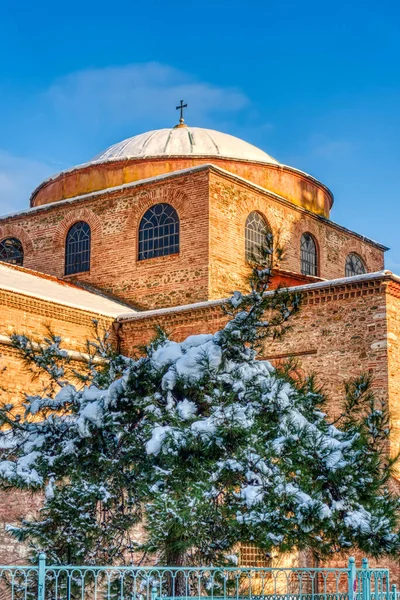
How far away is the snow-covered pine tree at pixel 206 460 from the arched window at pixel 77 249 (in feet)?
36.9

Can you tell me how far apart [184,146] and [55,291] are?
5.28m

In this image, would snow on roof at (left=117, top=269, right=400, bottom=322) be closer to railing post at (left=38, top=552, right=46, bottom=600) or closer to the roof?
the roof

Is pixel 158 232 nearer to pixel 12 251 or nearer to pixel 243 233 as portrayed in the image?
pixel 243 233

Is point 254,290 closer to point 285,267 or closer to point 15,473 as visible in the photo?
point 15,473

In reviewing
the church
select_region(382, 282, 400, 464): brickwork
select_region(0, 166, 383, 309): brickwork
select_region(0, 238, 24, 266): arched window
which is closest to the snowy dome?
the church

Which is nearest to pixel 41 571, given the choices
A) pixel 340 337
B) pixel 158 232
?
pixel 340 337

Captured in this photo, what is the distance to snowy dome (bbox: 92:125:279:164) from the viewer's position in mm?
19688

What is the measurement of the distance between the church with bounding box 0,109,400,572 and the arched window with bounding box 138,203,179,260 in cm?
3

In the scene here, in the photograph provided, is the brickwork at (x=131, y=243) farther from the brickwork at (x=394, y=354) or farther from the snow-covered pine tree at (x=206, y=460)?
the snow-covered pine tree at (x=206, y=460)

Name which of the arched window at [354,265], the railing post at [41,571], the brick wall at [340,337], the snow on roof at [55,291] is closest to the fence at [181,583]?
the railing post at [41,571]

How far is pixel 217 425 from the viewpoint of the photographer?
6980mm

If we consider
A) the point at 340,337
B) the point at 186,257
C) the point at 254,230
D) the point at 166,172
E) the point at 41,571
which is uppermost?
the point at 166,172

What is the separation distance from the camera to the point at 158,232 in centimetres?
1828

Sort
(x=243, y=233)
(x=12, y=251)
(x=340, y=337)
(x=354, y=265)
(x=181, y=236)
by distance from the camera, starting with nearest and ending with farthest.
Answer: (x=340, y=337)
(x=181, y=236)
(x=243, y=233)
(x=12, y=251)
(x=354, y=265)
